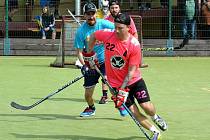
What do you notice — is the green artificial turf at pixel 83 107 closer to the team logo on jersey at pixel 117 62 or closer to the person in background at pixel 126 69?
the person in background at pixel 126 69

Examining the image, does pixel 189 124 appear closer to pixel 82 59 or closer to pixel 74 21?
pixel 82 59

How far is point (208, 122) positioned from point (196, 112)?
0.80 m

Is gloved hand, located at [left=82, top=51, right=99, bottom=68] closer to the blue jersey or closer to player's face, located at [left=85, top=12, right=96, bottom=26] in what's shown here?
the blue jersey

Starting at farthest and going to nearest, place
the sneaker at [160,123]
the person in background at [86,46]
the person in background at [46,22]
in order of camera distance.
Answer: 1. the person in background at [46,22]
2. the person in background at [86,46]
3. the sneaker at [160,123]

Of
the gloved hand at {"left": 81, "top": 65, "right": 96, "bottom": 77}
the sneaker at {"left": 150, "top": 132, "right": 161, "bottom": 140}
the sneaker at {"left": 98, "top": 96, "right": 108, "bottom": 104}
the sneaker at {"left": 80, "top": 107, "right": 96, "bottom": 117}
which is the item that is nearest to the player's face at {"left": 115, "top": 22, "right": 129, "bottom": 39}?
the sneaker at {"left": 150, "top": 132, "right": 161, "bottom": 140}

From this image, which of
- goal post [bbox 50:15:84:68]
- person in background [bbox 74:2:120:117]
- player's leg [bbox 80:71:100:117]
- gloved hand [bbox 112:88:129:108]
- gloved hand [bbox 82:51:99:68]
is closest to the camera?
gloved hand [bbox 112:88:129:108]

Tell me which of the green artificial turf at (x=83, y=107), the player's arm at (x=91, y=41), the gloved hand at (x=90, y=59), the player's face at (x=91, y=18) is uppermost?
the player's face at (x=91, y=18)

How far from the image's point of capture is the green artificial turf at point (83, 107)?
8.14 m

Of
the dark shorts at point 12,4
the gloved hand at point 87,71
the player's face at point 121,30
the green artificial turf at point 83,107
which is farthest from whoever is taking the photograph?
the dark shorts at point 12,4

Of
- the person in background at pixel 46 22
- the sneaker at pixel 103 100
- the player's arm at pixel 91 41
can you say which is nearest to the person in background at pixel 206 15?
the person in background at pixel 46 22

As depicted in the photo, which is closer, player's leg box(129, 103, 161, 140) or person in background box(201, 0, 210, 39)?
player's leg box(129, 103, 161, 140)

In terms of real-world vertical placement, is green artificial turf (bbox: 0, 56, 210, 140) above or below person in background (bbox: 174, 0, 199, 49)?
below

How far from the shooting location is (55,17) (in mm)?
20406

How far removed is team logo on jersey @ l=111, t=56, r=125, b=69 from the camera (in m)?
7.61
